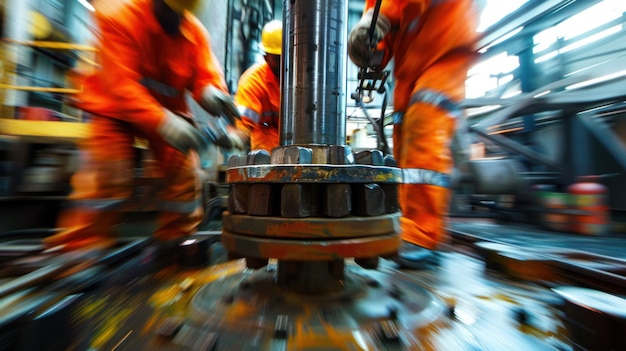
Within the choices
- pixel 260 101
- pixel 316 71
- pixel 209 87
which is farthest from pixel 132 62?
pixel 260 101

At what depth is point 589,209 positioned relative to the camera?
9.28ft

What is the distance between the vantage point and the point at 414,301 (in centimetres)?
117

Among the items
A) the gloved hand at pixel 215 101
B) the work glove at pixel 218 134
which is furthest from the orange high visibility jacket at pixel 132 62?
the work glove at pixel 218 134

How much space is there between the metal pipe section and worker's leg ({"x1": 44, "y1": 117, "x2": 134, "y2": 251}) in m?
1.31

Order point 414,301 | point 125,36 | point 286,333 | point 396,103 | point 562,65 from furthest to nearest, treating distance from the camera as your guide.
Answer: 1. point 562,65
2. point 396,103
3. point 125,36
4. point 414,301
5. point 286,333

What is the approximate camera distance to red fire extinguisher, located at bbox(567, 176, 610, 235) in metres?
2.80

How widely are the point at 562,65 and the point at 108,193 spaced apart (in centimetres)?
614

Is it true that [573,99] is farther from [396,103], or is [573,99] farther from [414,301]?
[414,301]

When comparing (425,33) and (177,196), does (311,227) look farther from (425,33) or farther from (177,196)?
(177,196)

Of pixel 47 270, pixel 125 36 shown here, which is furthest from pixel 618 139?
pixel 47 270

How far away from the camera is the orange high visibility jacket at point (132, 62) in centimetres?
178

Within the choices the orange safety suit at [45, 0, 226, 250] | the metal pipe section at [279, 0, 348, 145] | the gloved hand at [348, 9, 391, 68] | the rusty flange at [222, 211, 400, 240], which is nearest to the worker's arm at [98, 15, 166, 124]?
the orange safety suit at [45, 0, 226, 250]

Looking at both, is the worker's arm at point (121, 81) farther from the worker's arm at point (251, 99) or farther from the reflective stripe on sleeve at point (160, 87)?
the worker's arm at point (251, 99)

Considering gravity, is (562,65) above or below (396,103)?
above
